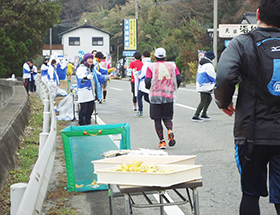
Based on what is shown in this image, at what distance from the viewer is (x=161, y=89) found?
32.0 feet

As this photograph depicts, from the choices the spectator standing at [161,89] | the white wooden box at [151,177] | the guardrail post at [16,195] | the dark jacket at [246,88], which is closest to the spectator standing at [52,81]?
the spectator standing at [161,89]

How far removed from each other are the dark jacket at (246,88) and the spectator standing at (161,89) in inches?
232

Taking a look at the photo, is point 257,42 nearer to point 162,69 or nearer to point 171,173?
point 171,173

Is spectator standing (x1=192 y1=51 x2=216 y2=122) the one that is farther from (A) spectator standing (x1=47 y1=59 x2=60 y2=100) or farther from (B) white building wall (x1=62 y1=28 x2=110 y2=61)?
(B) white building wall (x1=62 y1=28 x2=110 y2=61)

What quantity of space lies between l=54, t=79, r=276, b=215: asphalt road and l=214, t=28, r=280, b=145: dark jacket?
6.85 feet

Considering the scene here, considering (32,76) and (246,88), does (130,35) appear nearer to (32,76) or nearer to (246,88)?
(32,76)

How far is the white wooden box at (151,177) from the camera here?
12.9 ft

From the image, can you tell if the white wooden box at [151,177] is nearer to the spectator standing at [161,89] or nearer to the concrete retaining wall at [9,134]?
the concrete retaining wall at [9,134]

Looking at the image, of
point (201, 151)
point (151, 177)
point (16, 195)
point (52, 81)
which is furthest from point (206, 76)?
point (16, 195)

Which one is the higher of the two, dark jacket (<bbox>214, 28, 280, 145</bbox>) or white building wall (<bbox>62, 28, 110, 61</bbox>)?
white building wall (<bbox>62, 28, 110, 61</bbox>)

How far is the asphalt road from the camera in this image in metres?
5.88

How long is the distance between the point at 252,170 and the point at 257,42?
94cm

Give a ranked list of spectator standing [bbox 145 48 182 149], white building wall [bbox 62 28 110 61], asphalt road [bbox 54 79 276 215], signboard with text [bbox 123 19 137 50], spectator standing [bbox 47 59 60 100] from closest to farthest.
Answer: asphalt road [bbox 54 79 276 215] → spectator standing [bbox 145 48 182 149] → spectator standing [bbox 47 59 60 100] → signboard with text [bbox 123 19 137 50] → white building wall [bbox 62 28 110 61]

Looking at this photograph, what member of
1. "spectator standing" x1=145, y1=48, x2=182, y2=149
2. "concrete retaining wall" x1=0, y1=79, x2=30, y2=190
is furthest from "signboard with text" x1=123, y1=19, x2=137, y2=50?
"spectator standing" x1=145, y1=48, x2=182, y2=149
